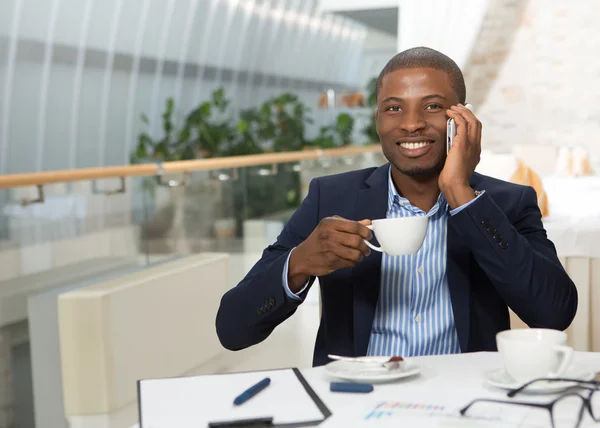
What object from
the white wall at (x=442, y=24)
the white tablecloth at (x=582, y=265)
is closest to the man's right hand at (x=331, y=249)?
the white tablecloth at (x=582, y=265)

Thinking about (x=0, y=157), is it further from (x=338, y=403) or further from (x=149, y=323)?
(x=338, y=403)

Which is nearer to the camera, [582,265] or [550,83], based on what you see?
[582,265]

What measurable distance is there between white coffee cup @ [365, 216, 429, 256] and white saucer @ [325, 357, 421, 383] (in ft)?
0.63

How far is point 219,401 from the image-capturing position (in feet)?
3.93

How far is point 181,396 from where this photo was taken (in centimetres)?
123

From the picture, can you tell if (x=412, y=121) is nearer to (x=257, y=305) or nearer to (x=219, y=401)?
(x=257, y=305)

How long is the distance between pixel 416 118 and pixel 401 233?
37cm

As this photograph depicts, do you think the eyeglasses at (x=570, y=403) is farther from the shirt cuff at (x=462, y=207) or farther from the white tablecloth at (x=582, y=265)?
the white tablecloth at (x=582, y=265)

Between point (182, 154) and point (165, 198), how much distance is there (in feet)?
18.4

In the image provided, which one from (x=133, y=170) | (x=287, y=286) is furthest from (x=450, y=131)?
(x=133, y=170)

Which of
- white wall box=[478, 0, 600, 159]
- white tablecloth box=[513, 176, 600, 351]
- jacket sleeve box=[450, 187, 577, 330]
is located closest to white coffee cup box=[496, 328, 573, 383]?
jacket sleeve box=[450, 187, 577, 330]

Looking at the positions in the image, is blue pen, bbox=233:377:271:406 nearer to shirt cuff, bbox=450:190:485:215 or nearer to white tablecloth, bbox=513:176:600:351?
shirt cuff, bbox=450:190:485:215

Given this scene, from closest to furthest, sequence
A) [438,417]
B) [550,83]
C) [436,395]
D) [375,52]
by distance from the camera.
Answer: [438,417]
[436,395]
[550,83]
[375,52]

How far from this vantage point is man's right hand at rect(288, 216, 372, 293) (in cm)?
147
